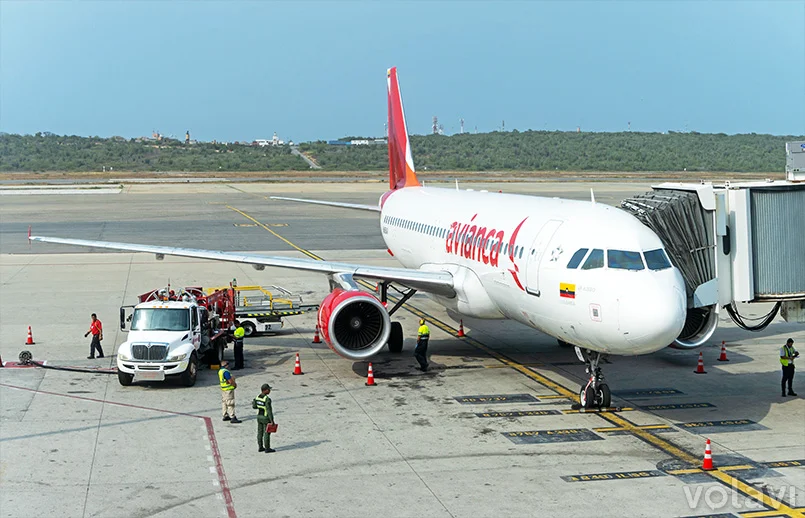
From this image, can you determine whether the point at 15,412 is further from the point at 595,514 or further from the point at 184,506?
the point at 595,514

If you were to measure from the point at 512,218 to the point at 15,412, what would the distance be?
12.5 m

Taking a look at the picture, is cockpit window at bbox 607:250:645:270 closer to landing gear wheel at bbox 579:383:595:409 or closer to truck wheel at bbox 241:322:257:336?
landing gear wheel at bbox 579:383:595:409

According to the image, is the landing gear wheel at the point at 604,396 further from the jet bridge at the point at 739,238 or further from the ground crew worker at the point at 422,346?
the ground crew worker at the point at 422,346

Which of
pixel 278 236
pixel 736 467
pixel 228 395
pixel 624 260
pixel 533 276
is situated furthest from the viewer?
pixel 278 236

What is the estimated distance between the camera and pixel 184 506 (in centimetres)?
1474

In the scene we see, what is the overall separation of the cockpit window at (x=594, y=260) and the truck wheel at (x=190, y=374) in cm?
985

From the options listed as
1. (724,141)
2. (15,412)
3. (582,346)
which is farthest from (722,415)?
(724,141)

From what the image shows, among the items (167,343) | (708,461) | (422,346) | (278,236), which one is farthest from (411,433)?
(278,236)

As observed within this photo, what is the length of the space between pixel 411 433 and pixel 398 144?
2149 centimetres

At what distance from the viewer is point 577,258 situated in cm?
1953

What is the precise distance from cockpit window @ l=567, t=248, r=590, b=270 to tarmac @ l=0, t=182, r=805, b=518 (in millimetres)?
3279

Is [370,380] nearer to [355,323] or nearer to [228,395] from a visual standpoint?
[355,323]

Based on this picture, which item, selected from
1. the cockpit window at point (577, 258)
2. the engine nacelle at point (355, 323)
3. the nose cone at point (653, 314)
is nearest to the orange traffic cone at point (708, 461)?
the nose cone at point (653, 314)

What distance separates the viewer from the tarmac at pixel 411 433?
594 inches
